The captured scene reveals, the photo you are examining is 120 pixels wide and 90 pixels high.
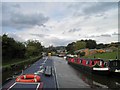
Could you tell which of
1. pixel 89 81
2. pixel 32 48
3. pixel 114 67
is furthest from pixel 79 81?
pixel 32 48

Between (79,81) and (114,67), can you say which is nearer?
(79,81)

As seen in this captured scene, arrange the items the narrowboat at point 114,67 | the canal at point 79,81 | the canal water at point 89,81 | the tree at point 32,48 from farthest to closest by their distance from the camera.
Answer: the tree at point 32,48, the narrowboat at point 114,67, the canal water at point 89,81, the canal at point 79,81

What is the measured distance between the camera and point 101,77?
29641mm

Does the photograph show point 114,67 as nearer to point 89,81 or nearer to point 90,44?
point 89,81

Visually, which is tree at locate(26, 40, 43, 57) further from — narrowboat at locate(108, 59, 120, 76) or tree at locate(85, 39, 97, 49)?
narrowboat at locate(108, 59, 120, 76)

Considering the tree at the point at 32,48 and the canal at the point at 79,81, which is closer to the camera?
the canal at the point at 79,81

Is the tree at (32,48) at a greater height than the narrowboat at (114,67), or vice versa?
the tree at (32,48)

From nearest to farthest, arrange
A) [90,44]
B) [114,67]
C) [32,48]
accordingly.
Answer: [114,67] → [32,48] → [90,44]

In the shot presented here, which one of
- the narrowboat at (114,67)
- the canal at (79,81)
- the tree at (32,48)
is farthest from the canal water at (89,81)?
the tree at (32,48)

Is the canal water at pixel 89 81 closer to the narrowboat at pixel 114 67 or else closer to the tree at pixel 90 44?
the narrowboat at pixel 114 67

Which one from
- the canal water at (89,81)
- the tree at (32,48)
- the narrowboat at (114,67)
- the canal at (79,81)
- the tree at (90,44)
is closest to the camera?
the canal at (79,81)

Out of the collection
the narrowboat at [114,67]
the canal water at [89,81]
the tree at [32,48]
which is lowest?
the canal water at [89,81]

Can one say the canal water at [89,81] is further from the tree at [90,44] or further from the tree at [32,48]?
the tree at [90,44]

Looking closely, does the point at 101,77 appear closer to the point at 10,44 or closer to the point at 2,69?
the point at 2,69
